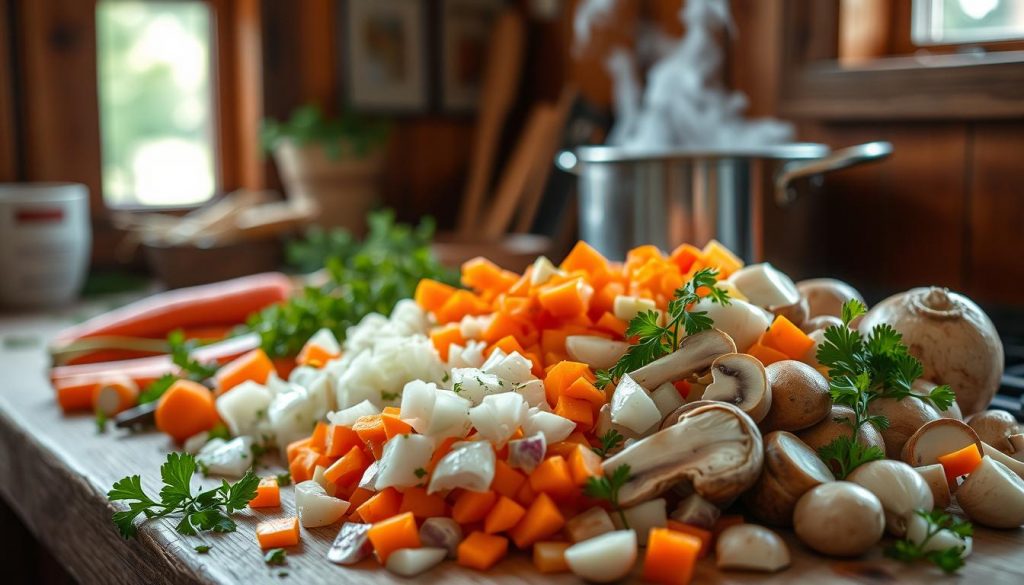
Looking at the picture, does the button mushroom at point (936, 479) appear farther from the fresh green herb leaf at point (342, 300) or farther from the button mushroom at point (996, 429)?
the fresh green herb leaf at point (342, 300)

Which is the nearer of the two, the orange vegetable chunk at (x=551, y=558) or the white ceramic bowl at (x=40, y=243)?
the orange vegetable chunk at (x=551, y=558)

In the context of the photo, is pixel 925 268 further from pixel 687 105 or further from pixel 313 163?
pixel 313 163

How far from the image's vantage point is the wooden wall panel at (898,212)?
1.90 meters

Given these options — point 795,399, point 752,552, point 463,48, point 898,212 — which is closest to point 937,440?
point 795,399

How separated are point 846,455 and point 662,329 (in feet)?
0.62

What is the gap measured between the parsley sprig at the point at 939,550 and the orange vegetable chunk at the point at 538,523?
0.26 meters

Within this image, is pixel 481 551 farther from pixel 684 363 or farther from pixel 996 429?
pixel 996 429

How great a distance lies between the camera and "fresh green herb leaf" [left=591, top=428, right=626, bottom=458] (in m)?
0.90

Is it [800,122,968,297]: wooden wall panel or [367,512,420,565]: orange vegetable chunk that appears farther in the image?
[800,122,968,297]: wooden wall panel

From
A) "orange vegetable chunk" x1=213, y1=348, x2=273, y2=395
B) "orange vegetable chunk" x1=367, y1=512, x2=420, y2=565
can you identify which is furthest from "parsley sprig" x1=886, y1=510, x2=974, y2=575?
"orange vegetable chunk" x1=213, y1=348, x2=273, y2=395

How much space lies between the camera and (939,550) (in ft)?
2.64

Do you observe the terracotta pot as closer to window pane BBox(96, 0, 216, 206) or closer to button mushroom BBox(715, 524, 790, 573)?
window pane BBox(96, 0, 216, 206)

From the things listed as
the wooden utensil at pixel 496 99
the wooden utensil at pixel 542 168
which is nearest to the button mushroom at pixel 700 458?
the wooden utensil at pixel 542 168

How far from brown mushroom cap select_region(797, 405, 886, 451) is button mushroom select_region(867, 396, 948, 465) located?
0.02 metres
